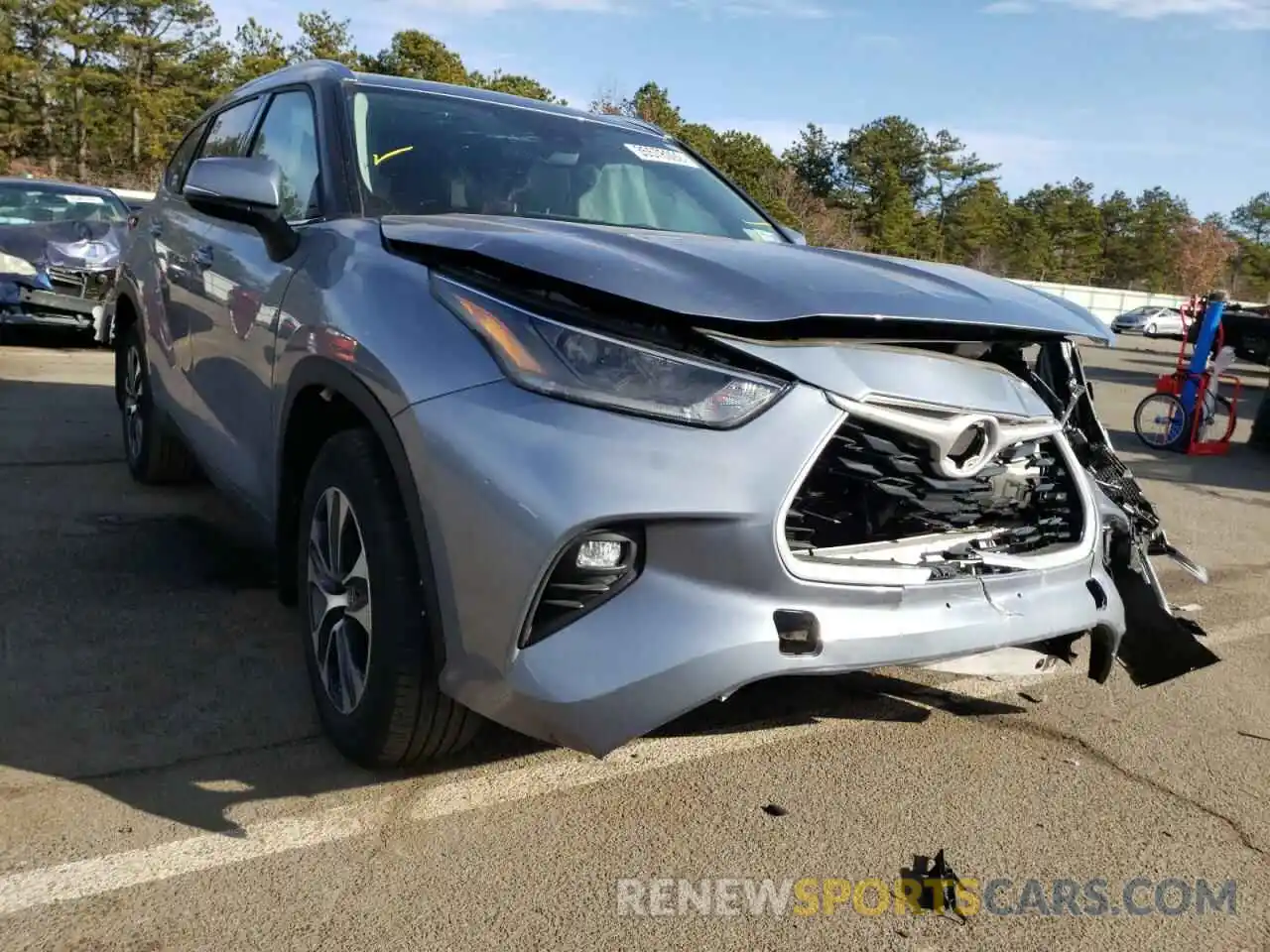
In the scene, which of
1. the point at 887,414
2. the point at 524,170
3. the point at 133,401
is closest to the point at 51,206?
the point at 133,401

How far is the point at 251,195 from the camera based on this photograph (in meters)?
3.08

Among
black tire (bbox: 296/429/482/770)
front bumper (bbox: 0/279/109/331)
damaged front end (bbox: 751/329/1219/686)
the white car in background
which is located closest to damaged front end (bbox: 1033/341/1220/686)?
damaged front end (bbox: 751/329/1219/686)

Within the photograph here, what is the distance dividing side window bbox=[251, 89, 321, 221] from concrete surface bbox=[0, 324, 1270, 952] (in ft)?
4.68

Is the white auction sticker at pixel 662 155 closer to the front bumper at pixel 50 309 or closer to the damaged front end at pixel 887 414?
the damaged front end at pixel 887 414

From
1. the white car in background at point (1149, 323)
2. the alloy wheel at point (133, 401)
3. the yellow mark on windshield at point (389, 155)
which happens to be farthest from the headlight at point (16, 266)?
the white car in background at point (1149, 323)

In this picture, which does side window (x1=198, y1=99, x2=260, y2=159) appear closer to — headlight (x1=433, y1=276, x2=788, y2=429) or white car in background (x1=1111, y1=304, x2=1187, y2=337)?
headlight (x1=433, y1=276, x2=788, y2=429)

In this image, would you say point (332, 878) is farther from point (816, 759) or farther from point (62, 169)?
point (62, 169)

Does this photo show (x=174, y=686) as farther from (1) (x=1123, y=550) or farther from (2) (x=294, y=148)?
(1) (x=1123, y=550)

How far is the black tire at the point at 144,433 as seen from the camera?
17.4ft

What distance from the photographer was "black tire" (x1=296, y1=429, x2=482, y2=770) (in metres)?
2.52

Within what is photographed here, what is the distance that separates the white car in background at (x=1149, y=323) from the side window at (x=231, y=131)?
38.4m

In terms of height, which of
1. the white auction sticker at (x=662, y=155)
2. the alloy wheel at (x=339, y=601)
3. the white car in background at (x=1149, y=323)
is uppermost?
the white auction sticker at (x=662, y=155)

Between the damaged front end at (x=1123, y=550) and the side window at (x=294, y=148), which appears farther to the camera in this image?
the side window at (x=294, y=148)

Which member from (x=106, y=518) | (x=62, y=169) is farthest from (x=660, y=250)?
(x=62, y=169)
